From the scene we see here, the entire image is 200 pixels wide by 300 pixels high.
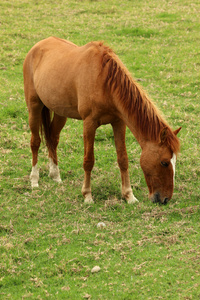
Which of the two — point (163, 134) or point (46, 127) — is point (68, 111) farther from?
point (163, 134)

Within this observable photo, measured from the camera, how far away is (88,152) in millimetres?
6270

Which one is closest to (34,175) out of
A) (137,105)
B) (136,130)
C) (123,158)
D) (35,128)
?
(35,128)

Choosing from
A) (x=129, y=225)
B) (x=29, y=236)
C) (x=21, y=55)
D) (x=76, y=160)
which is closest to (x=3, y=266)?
(x=29, y=236)

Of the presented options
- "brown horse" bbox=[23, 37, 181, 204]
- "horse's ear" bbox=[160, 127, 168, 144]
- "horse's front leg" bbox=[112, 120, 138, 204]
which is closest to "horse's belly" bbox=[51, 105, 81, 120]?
"brown horse" bbox=[23, 37, 181, 204]

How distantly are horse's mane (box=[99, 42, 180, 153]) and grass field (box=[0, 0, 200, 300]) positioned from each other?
95cm

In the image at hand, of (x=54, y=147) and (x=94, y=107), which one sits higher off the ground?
(x=94, y=107)

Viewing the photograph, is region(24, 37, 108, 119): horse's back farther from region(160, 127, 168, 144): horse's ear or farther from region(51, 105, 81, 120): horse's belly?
region(160, 127, 168, 144): horse's ear

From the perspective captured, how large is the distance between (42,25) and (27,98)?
776 cm

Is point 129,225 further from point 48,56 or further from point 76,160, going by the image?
point 48,56

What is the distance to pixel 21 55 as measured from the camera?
1215 cm

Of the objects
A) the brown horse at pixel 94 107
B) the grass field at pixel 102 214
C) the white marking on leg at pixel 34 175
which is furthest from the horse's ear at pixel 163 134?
the white marking on leg at pixel 34 175

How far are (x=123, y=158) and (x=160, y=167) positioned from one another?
0.92 meters

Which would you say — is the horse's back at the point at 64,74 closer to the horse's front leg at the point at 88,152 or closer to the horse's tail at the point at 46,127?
the horse's front leg at the point at 88,152

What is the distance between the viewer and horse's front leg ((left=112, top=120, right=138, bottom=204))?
249 inches
